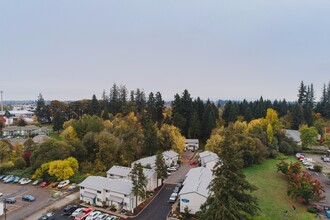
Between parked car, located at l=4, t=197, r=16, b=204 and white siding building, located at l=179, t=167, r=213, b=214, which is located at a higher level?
white siding building, located at l=179, t=167, r=213, b=214

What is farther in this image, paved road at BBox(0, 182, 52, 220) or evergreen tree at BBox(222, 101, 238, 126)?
evergreen tree at BBox(222, 101, 238, 126)

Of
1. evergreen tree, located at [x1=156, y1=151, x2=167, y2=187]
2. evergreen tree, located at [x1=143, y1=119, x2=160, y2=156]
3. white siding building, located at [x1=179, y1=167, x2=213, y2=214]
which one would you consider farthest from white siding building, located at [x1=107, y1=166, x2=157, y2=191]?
evergreen tree, located at [x1=143, y1=119, x2=160, y2=156]

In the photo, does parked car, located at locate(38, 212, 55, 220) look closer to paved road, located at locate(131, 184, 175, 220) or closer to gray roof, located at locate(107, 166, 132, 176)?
paved road, located at locate(131, 184, 175, 220)

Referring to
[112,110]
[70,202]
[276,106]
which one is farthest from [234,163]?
[276,106]

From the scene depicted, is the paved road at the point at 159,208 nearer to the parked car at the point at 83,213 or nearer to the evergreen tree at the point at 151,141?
the parked car at the point at 83,213

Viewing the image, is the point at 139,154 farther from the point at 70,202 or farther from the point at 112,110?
the point at 112,110

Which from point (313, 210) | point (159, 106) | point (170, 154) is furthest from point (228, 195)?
point (159, 106)

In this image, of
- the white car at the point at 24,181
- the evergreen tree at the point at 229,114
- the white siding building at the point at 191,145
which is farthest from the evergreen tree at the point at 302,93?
the white car at the point at 24,181
